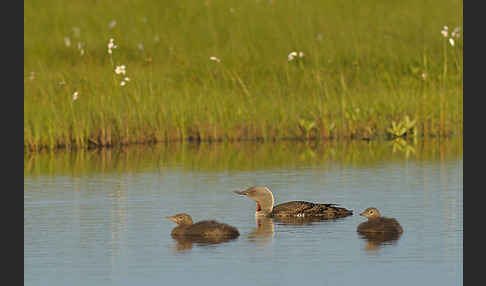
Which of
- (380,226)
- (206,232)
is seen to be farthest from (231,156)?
(380,226)

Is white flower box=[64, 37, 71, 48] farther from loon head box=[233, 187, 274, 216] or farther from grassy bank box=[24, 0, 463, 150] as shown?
loon head box=[233, 187, 274, 216]

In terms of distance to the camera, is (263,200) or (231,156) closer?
(263,200)

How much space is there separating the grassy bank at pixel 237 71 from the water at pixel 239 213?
0.96 meters

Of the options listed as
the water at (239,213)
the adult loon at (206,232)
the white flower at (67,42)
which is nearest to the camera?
the water at (239,213)

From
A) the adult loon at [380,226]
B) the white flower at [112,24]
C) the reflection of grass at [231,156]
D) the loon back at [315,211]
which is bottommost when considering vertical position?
the adult loon at [380,226]

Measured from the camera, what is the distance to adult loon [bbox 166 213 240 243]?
13133 mm

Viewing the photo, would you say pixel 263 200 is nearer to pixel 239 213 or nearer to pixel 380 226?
pixel 239 213

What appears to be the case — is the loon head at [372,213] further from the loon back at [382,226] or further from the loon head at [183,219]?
the loon head at [183,219]

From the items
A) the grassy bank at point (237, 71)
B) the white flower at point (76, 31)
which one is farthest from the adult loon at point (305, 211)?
the white flower at point (76, 31)

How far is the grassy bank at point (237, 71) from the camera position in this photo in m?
24.8

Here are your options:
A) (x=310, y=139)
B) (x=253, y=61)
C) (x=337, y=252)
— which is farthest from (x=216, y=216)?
(x=253, y=61)

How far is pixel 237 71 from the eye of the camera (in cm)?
2975

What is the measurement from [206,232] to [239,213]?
240cm

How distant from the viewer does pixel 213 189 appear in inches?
699
